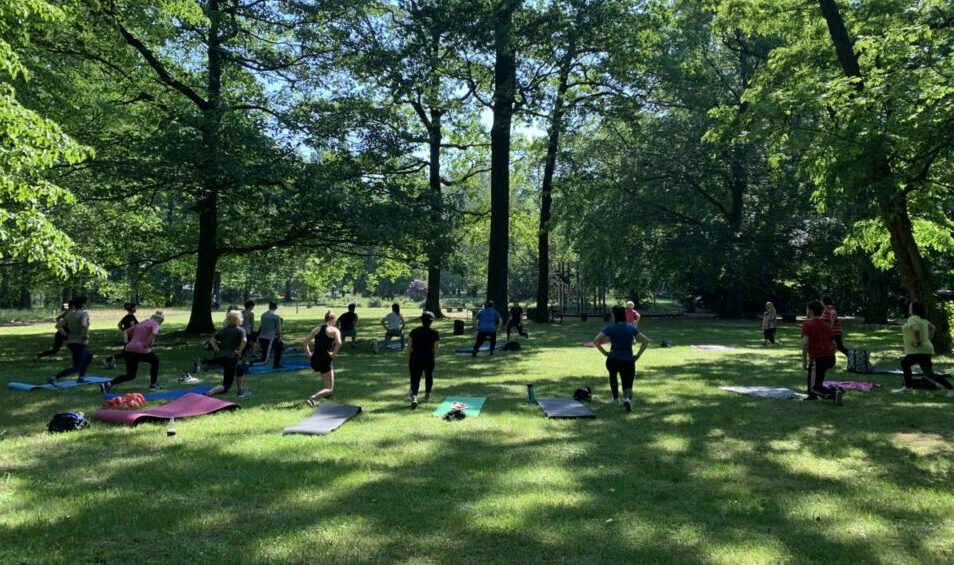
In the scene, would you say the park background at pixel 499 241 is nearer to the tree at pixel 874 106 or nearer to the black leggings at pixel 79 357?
the tree at pixel 874 106

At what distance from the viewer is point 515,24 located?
21.9 m

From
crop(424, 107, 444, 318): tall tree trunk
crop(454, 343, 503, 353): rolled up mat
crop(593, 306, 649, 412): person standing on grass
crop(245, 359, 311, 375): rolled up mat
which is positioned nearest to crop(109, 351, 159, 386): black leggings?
crop(245, 359, 311, 375): rolled up mat

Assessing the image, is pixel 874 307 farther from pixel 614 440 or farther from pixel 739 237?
pixel 614 440

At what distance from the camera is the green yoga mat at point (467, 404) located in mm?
9398

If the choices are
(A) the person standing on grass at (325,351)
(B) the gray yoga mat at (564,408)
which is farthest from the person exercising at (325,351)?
(B) the gray yoga mat at (564,408)

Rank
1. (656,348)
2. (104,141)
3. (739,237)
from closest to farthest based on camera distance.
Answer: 1. (104,141)
2. (656,348)
3. (739,237)

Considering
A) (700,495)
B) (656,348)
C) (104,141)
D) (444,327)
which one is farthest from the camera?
(444,327)

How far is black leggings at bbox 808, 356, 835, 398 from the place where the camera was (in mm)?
10234

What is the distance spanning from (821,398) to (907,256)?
26.1ft

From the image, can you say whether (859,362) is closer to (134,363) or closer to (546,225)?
(134,363)

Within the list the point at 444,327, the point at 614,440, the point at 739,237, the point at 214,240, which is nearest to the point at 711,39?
the point at 739,237

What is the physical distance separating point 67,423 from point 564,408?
22.3 ft

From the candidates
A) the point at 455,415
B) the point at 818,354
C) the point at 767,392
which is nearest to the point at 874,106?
the point at 818,354

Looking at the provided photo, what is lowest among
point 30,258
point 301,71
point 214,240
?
point 30,258
